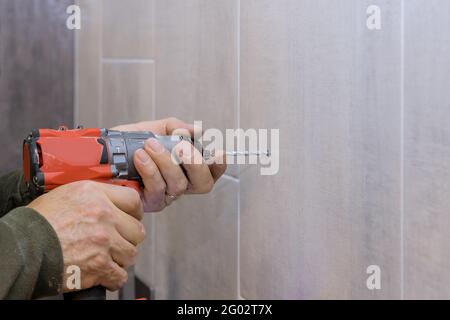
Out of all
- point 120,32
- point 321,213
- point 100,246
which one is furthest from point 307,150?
point 120,32

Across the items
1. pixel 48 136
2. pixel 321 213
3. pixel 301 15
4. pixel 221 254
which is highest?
pixel 301 15

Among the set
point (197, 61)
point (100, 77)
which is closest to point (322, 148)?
point (197, 61)

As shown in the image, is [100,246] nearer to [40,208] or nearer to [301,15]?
[40,208]

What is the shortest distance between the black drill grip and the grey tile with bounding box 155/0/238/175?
0.34m

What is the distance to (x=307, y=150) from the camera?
2.53 feet

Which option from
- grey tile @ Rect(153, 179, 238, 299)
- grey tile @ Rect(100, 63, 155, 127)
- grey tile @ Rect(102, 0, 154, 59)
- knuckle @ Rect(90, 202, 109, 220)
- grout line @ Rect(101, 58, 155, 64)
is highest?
grey tile @ Rect(102, 0, 154, 59)

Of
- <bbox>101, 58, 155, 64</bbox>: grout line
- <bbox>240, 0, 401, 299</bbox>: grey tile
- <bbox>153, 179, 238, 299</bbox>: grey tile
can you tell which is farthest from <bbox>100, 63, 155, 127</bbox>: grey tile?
<bbox>240, 0, 401, 299</bbox>: grey tile

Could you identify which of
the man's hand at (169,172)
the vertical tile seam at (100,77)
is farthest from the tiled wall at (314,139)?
the vertical tile seam at (100,77)

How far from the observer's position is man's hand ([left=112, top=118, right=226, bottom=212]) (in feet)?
2.46

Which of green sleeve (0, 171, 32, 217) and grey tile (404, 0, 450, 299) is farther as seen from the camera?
green sleeve (0, 171, 32, 217)

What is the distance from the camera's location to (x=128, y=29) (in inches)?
52.1

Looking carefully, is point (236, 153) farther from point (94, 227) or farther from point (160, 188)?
point (94, 227)

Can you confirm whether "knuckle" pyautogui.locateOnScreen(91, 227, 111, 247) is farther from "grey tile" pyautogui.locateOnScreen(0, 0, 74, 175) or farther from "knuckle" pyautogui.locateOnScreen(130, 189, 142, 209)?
"grey tile" pyautogui.locateOnScreen(0, 0, 74, 175)

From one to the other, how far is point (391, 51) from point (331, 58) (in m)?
0.10
